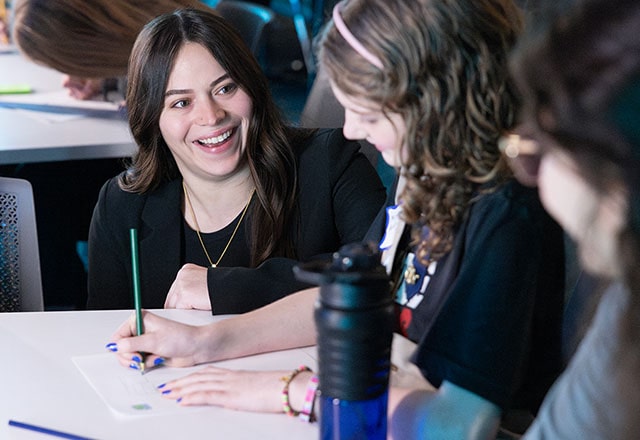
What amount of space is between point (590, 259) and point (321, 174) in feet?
4.28

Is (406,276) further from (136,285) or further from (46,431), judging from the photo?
(46,431)

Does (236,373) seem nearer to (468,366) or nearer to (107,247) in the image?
(468,366)

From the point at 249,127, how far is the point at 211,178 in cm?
14

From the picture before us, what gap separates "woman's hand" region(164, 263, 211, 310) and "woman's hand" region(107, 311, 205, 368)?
0.22 m

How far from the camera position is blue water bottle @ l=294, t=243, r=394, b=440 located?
0.98 metres

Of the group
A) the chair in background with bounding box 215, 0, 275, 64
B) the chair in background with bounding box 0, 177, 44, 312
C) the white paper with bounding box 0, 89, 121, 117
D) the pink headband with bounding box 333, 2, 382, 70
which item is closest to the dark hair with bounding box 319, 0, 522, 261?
the pink headband with bounding box 333, 2, 382, 70

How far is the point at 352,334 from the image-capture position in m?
0.97

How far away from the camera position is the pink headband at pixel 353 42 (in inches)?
48.1

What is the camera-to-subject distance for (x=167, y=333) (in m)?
1.49

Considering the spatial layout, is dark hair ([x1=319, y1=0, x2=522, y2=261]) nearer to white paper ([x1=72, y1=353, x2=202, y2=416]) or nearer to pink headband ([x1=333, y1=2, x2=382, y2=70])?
pink headband ([x1=333, y1=2, x2=382, y2=70])

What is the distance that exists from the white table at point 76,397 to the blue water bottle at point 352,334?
28cm

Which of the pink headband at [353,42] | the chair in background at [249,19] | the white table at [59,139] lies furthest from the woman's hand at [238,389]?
the chair in background at [249,19]

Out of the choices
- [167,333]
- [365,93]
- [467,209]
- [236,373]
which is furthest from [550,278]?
[167,333]

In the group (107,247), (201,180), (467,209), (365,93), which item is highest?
(365,93)
